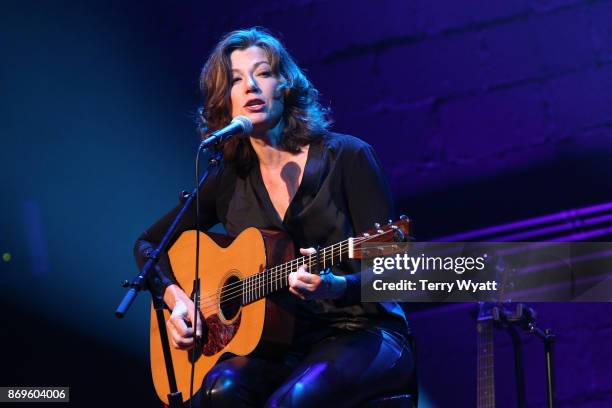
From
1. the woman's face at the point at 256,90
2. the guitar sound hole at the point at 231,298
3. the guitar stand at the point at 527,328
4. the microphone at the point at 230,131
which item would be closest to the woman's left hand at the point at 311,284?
the guitar sound hole at the point at 231,298

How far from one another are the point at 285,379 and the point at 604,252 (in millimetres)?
1247

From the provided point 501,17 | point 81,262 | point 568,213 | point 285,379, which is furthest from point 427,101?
point 81,262

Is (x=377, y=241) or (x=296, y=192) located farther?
(x=296, y=192)

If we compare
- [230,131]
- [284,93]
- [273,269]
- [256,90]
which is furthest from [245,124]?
[273,269]

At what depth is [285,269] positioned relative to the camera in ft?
8.32

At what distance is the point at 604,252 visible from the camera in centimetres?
291

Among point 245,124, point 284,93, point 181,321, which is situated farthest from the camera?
point 284,93

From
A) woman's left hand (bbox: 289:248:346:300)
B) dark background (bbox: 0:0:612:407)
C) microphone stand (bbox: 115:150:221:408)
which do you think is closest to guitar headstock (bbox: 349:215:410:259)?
woman's left hand (bbox: 289:248:346:300)

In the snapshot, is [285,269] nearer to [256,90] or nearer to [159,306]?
[159,306]

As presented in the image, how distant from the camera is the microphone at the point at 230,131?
2.53m

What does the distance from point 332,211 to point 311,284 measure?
18.5 inches

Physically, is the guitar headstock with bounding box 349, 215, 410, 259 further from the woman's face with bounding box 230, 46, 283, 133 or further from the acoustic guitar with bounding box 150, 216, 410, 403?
the woman's face with bounding box 230, 46, 283, 133

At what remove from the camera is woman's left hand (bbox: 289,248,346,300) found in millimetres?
2336

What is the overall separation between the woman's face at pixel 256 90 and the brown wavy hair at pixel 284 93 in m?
0.03
